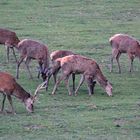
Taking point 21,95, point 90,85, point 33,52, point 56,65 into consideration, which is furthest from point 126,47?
point 21,95

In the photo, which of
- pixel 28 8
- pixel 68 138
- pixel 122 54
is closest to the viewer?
pixel 68 138

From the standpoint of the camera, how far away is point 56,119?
15.7 m

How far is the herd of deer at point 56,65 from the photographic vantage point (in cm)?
1653

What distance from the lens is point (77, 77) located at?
20844 millimetres

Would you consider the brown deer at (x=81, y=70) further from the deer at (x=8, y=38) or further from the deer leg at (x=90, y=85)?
the deer at (x=8, y=38)

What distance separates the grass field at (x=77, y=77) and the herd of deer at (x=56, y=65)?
26 cm

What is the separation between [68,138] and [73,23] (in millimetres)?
15182

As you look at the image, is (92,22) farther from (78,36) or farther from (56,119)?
(56,119)

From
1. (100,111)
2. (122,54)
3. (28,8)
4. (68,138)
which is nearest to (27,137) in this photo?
(68,138)

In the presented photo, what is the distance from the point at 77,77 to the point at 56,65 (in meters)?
1.80

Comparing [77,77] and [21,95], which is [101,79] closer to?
[77,77]

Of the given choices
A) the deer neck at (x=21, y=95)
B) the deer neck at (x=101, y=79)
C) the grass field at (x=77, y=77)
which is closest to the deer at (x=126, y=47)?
the grass field at (x=77, y=77)

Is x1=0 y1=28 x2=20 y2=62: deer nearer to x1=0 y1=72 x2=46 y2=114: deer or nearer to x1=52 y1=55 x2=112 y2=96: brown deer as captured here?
x1=52 y1=55 x2=112 y2=96: brown deer

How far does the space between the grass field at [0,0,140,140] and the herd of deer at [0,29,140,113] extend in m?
0.26
